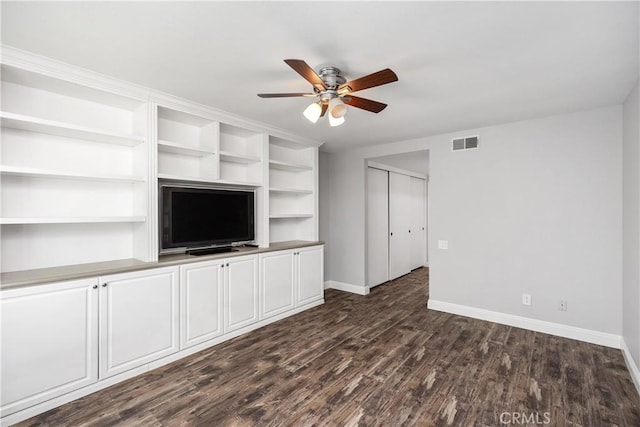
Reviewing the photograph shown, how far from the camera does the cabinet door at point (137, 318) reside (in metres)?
2.32

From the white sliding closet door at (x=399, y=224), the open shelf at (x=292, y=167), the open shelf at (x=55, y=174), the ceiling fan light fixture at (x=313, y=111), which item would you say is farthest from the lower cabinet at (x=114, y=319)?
the white sliding closet door at (x=399, y=224)

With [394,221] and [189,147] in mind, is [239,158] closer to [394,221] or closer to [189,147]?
[189,147]

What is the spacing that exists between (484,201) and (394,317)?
184 cm

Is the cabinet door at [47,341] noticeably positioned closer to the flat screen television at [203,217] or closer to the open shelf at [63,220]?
the open shelf at [63,220]

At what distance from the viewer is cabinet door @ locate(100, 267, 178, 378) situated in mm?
2322

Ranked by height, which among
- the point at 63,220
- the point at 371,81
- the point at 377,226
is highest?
the point at 371,81

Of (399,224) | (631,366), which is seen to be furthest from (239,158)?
(631,366)

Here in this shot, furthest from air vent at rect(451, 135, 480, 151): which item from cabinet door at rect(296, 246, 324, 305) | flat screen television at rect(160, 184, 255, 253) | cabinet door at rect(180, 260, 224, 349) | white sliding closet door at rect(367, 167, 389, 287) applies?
cabinet door at rect(180, 260, 224, 349)

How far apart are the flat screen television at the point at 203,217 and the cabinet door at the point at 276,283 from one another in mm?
391

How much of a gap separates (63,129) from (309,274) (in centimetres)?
299

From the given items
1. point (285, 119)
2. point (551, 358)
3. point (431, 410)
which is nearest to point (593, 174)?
point (551, 358)

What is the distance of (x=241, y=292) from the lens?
129 inches

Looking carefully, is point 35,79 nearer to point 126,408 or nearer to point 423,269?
Answer: point 126,408

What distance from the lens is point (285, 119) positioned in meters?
3.45
